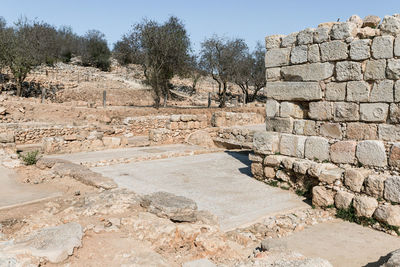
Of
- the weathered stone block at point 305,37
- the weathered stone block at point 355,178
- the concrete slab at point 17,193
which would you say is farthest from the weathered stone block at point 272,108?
the concrete slab at point 17,193

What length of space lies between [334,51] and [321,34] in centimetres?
43

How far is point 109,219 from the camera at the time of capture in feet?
15.2

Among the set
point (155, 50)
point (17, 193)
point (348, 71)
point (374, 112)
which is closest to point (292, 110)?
point (348, 71)

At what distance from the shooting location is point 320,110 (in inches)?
258

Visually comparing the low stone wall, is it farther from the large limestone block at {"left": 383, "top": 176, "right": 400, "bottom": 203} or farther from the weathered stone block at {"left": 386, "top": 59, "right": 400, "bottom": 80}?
the large limestone block at {"left": 383, "top": 176, "right": 400, "bottom": 203}

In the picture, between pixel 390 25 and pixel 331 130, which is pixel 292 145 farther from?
pixel 390 25

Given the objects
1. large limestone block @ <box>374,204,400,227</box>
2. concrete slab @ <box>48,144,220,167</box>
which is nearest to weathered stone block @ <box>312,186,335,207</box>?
large limestone block @ <box>374,204,400,227</box>

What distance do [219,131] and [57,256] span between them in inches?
398

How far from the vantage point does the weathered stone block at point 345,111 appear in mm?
6023

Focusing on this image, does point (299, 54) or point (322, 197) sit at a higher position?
point (299, 54)

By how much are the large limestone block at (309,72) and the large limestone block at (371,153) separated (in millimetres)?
1428

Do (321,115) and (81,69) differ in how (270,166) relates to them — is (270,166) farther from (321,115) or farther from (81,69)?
(81,69)

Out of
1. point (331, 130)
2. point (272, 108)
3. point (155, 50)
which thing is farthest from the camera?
point (155, 50)

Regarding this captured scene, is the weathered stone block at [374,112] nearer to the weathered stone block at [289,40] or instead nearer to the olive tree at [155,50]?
the weathered stone block at [289,40]
